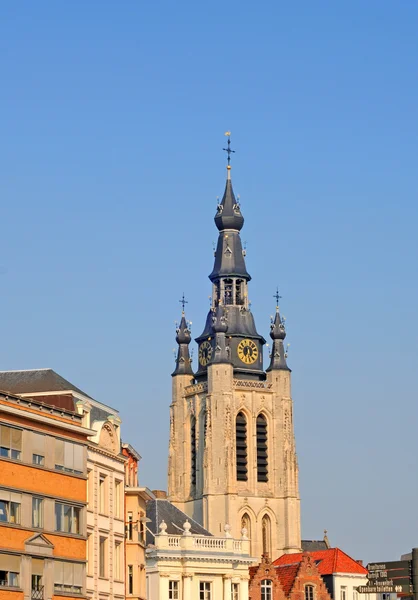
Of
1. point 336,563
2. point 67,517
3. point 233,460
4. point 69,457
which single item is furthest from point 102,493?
point 233,460

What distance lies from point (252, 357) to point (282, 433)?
8941 millimetres

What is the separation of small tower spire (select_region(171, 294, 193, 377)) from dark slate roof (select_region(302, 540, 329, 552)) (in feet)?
70.1

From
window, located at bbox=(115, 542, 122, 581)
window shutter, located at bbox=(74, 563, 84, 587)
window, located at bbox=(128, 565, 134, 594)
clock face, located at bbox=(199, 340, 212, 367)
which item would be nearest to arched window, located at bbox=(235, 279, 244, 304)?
clock face, located at bbox=(199, 340, 212, 367)

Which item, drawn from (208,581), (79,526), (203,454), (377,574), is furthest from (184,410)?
(377,574)

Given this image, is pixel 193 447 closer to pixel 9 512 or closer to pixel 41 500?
pixel 41 500

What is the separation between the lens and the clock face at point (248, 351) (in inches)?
6806

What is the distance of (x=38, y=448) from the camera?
62.3 m

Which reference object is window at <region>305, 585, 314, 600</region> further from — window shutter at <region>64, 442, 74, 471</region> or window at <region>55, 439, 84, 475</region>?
window shutter at <region>64, 442, 74, 471</region>

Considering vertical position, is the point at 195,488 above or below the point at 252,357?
below

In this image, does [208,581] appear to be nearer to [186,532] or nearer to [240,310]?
[186,532]

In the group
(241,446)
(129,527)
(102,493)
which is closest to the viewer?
(102,493)

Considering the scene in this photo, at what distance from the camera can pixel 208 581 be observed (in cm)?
9575

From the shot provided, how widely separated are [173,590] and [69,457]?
3113 cm

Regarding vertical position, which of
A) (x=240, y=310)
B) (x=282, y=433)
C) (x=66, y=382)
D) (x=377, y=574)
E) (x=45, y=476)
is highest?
(x=240, y=310)
